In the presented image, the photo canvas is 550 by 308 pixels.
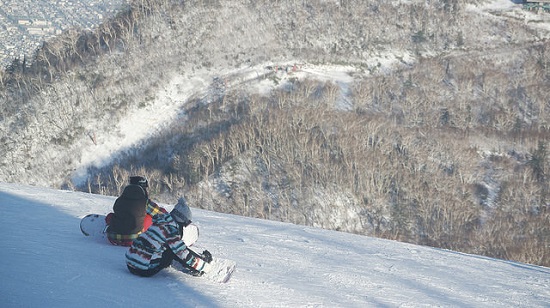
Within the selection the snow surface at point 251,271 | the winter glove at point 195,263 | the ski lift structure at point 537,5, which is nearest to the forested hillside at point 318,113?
the ski lift structure at point 537,5

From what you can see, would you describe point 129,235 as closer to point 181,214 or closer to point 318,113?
point 181,214

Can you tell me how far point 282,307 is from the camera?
307 inches

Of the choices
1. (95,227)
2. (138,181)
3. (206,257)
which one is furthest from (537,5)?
(206,257)

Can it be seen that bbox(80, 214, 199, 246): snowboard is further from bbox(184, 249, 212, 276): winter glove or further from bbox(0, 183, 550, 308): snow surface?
bbox(184, 249, 212, 276): winter glove

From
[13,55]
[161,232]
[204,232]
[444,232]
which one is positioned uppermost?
[13,55]

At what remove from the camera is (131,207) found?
8.84m

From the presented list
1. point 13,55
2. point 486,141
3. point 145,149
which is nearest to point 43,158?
point 145,149

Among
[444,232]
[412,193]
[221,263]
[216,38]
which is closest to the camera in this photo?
[221,263]

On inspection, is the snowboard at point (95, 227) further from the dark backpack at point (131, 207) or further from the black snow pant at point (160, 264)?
the black snow pant at point (160, 264)

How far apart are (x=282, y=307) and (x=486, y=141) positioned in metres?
37.1

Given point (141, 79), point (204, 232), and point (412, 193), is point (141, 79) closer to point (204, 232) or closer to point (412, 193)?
point (412, 193)

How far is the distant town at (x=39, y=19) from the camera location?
184 ft

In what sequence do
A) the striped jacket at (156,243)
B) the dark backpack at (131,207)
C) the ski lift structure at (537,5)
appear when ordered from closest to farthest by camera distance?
the striped jacket at (156,243), the dark backpack at (131,207), the ski lift structure at (537,5)

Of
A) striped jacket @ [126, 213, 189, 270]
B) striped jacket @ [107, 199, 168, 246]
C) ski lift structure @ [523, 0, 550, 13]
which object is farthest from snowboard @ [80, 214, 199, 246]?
ski lift structure @ [523, 0, 550, 13]
